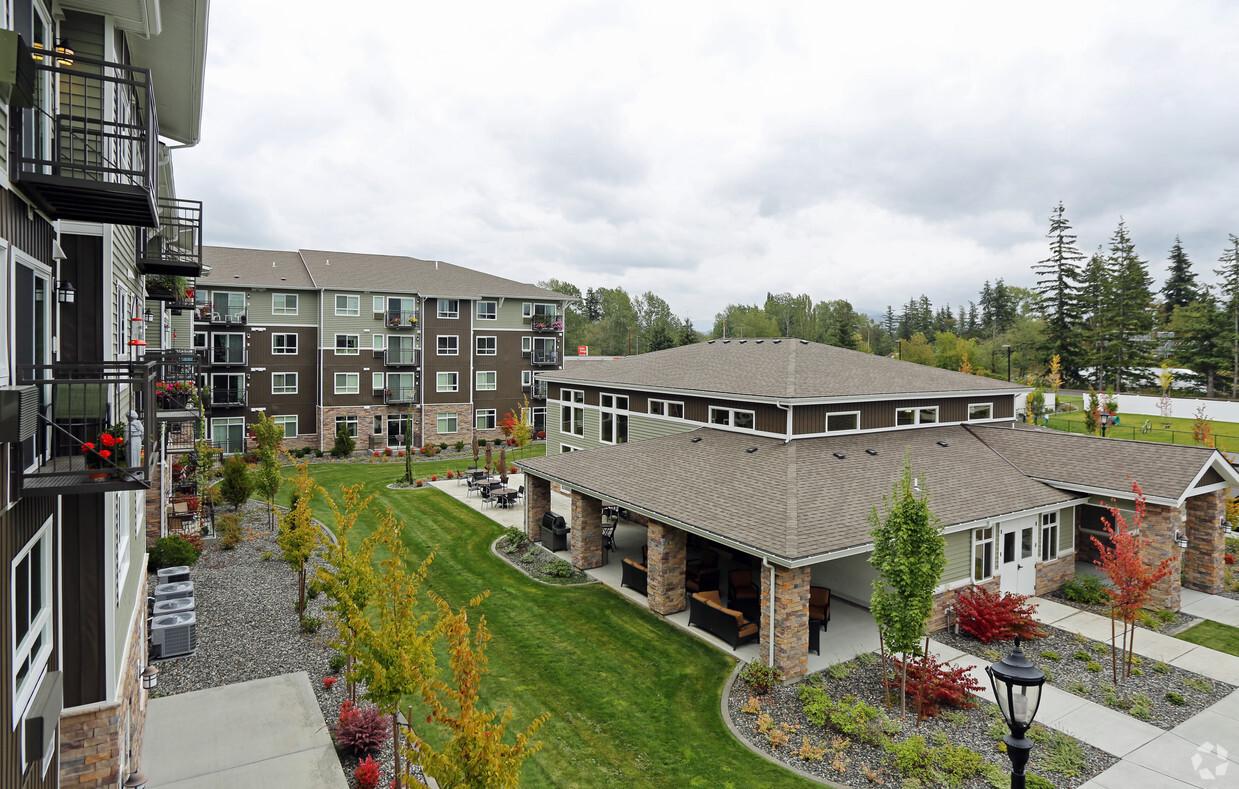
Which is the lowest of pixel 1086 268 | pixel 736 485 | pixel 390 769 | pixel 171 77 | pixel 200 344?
pixel 390 769

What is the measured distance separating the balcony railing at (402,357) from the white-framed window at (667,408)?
73.0 feet

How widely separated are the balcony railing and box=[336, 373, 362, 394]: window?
1.95 meters

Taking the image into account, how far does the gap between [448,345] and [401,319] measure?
3.36 metres

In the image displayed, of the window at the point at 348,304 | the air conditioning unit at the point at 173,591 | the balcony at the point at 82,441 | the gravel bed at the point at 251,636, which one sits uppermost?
the window at the point at 348,304

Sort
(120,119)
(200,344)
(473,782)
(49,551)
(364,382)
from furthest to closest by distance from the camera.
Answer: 1. (364,382)
2. (200,344)
3. (120,119)
4. (49,551)
5. (473,782)

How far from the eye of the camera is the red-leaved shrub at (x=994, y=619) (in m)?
13.3

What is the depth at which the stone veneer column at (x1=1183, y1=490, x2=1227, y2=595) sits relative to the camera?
16.6 m

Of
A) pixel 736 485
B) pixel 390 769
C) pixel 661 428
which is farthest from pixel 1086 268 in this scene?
pixel 390 769

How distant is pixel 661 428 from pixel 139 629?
15032 millimetres

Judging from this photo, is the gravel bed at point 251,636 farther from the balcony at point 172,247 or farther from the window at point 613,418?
the window at point 613,418

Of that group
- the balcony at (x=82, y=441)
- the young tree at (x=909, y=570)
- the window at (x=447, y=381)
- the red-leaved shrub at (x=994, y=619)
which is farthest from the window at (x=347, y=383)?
the young tree at (x=909, y=570)

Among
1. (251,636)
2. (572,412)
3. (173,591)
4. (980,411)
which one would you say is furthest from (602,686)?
(572,412)

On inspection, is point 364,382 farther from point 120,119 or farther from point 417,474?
point 120,119

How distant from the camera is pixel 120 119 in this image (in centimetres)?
874
